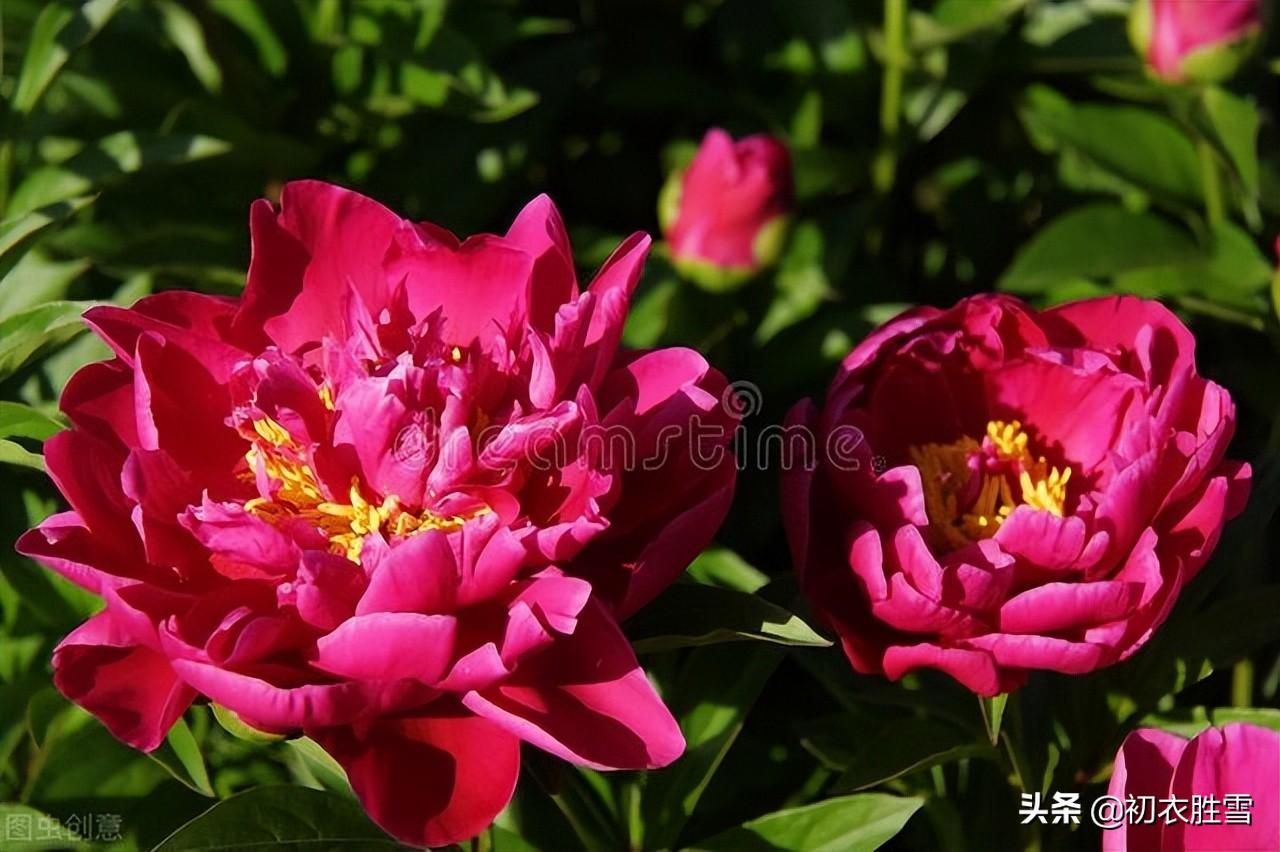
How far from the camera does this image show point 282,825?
0.86 m

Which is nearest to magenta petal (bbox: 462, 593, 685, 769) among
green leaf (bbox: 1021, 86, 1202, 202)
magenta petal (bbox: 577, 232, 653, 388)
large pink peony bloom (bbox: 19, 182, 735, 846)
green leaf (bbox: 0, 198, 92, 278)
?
large pink peony bloom (bbox: 19, 182, 735, 846)

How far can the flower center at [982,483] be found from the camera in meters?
0.93

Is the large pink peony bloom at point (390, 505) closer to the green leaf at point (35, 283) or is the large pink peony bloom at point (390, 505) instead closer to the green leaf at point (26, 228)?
the green leaf at point (26, 228)

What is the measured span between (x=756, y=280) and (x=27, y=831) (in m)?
0.77

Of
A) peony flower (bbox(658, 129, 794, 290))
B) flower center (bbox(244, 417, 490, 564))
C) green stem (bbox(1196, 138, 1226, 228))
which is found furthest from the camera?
green stem (bbox(1196, 138, 1226, 228))

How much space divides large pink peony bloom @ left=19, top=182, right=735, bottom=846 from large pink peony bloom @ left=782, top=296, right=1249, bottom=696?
0.13 meters

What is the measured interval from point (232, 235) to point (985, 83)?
84 centimetres

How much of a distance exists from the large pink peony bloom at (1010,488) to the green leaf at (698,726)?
5.0 inches

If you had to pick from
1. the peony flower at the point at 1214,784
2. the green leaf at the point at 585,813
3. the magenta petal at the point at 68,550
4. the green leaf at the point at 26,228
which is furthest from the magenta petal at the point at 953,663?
the green leaf at the point at 26,228

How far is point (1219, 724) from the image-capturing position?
992 millimetres

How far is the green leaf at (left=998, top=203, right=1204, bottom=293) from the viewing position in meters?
1.31

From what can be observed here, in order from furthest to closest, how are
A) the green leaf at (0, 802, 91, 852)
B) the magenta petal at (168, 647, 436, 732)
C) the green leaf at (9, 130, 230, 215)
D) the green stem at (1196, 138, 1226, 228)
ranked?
the green stem at (1196, 138, 1226, 228)
the green leaf at (9, 130, 230, 215)
the green leaf at (0, 802, 91, 852)
the magenta petal at (168, 647, 436, 732)

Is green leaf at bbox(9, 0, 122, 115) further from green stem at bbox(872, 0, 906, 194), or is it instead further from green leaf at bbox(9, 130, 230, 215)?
green stem at bbox(872, 0, 906, 194)

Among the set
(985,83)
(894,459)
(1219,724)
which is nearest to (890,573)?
(894,459)
